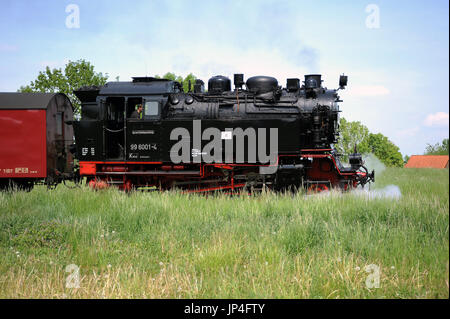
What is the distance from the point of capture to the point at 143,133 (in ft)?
36.0

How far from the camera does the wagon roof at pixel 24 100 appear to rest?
12.0 meters

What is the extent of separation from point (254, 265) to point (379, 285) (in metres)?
1.45

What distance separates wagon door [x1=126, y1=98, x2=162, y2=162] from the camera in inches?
429

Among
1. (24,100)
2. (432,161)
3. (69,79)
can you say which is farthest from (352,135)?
(24,100)

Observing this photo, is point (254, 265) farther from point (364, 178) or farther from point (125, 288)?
point (364, 178)

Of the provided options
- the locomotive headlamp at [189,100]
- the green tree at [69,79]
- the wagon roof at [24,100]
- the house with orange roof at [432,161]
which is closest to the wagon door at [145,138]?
the locomotive headlamp at [189,100]

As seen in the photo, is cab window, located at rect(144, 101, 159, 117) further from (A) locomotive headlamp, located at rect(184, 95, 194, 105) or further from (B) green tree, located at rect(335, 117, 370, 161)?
(B) green tree, located at rect(335, 117, 370, 161)

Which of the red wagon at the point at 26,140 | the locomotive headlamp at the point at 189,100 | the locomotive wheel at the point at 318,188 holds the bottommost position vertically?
the locomotive wheel at the point at 318,188

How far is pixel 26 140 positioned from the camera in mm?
12039

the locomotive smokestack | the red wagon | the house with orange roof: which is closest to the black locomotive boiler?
the locomotive smokestack

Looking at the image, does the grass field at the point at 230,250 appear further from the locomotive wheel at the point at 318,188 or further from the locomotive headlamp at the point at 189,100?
the locomotive headlamp at the point at 189,100

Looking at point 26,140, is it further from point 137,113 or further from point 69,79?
point 69,79

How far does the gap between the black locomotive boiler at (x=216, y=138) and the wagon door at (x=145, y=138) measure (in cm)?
3

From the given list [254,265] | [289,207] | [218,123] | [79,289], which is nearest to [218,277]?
[254,265]
